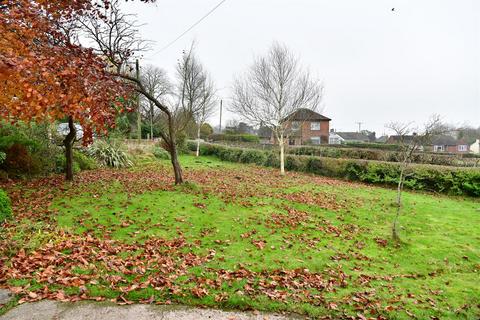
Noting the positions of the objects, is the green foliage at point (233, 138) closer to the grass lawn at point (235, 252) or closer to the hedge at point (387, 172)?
the hedge at point (387, 172)

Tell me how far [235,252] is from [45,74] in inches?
156

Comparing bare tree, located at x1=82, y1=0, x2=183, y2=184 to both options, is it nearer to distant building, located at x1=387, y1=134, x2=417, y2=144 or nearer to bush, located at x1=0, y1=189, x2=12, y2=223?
bush, located at x1=0, y1=189, x2=12, y2=223

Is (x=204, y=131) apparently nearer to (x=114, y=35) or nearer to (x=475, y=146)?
(x=114, y=35)

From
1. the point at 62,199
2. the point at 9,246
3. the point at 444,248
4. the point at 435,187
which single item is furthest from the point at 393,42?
the point at 9,246

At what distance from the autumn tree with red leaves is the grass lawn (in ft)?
6.61

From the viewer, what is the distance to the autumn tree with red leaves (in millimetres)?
4098

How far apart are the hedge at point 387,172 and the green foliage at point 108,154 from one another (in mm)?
9092

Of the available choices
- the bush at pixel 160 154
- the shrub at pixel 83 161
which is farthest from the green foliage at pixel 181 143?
the shrub at pixel 83 161

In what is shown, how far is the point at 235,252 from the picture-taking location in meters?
5.45

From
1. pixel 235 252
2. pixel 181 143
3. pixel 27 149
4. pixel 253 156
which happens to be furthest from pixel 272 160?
pixel 235 252

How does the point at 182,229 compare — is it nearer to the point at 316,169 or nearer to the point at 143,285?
the point at 143,285

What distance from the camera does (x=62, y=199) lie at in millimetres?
7676

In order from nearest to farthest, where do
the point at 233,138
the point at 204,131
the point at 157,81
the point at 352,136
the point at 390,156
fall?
1. the point at 390,156
2. the point at 233,138
3. the point at 157,81
4. the point at 204,131
5. the point at 352,136

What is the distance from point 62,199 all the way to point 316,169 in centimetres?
1360
